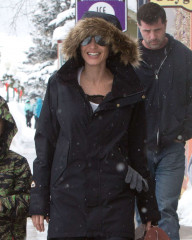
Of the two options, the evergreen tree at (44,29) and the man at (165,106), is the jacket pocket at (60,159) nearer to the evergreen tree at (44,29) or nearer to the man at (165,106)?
the man at (165,106)

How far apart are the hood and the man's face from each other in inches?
69.6

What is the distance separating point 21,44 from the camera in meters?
49.8

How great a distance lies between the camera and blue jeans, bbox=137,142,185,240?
519 cm

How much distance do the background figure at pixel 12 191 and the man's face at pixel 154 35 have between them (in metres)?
1.83

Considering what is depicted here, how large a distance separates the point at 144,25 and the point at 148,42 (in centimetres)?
18

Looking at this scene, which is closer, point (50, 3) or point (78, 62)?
point (78, 62)

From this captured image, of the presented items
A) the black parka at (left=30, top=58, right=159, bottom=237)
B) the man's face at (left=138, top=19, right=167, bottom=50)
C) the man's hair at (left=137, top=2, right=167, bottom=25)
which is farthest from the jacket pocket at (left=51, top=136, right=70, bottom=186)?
the man's hair at (left=137, top=2, right=167, bottom=25)

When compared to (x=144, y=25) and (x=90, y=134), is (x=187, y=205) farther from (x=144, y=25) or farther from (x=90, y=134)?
(x=90, y=134)

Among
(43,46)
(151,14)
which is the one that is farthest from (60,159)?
(43,46)

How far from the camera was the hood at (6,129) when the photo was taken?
3.82 m

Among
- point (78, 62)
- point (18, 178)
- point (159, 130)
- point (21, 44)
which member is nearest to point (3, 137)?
point (18, 178)

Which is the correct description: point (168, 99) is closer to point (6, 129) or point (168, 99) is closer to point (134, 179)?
point (6, 129)

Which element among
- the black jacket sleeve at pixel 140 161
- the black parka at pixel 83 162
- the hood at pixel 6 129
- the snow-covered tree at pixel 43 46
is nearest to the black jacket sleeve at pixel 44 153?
the black parka at pixel 83 162

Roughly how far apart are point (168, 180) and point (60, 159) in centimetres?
203
